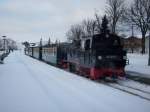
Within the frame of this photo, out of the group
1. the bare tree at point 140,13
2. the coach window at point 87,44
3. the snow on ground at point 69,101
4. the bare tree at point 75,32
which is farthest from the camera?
the bare tree at point 75,32

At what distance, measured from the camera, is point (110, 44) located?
18562 mm

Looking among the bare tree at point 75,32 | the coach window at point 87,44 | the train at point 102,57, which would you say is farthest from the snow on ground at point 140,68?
the bare tree at point 75,32

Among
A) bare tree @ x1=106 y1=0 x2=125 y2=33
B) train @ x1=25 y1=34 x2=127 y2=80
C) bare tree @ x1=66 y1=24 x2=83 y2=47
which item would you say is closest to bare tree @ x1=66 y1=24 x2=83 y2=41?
bare tree @ x1=66 y1=24 x2=83 y2=47

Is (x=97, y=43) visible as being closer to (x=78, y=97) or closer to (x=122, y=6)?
(x=78, y=97)

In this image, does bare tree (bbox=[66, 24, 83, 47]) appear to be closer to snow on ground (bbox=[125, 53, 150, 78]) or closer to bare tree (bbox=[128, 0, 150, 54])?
bare tree (bbox=[128, 0, 150, 54])

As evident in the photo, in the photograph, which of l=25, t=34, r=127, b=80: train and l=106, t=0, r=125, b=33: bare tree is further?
l=106, t=0, r=125, b=33: bare tree

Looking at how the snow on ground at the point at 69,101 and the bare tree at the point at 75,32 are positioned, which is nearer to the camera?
the snow on ground at the point at 69,101

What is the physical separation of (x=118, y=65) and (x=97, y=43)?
1.91 metres

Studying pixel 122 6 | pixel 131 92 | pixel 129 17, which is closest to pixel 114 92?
pixel 131 92

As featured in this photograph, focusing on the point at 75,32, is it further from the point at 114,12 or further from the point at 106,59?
the point at 106,59

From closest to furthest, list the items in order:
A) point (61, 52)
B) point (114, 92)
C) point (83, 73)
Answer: point (114, 92) → point (83, 73) → point (61, 52)

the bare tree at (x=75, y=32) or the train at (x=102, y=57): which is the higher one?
the bare tree at (x=75, y=32)

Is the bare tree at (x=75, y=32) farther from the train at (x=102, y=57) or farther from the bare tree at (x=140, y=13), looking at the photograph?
the train at (x=102, y=57)

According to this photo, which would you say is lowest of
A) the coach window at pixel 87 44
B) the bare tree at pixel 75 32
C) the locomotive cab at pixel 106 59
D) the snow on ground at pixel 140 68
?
the snow on ground at pixel 140 68
